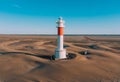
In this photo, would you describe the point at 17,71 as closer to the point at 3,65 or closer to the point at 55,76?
the point at 3,65

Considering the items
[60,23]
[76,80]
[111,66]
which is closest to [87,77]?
[76,80]

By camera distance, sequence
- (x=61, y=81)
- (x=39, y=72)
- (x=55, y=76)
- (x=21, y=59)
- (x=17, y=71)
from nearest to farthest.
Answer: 1. (x=61, y=81)
2. (x=55, y=76)
3. (x=39, y=72)
4. (x=17, y=71)
5. (x=21, y=59)

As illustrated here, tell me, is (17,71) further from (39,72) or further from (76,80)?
(76,80)

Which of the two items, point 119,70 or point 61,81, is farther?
point 119,70

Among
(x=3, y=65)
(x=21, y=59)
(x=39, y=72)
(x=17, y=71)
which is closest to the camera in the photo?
(x=39, y=72)

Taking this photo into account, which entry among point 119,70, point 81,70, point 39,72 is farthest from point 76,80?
point 119,70

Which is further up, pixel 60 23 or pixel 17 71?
pixel 60 23

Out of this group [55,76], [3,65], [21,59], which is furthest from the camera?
[21,59]

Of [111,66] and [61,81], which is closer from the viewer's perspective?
[61,81]

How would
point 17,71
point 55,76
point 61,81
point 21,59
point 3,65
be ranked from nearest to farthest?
point 61,81, point 55,76, point 17,71, point 3,65, point 21,59

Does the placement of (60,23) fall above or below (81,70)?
above
